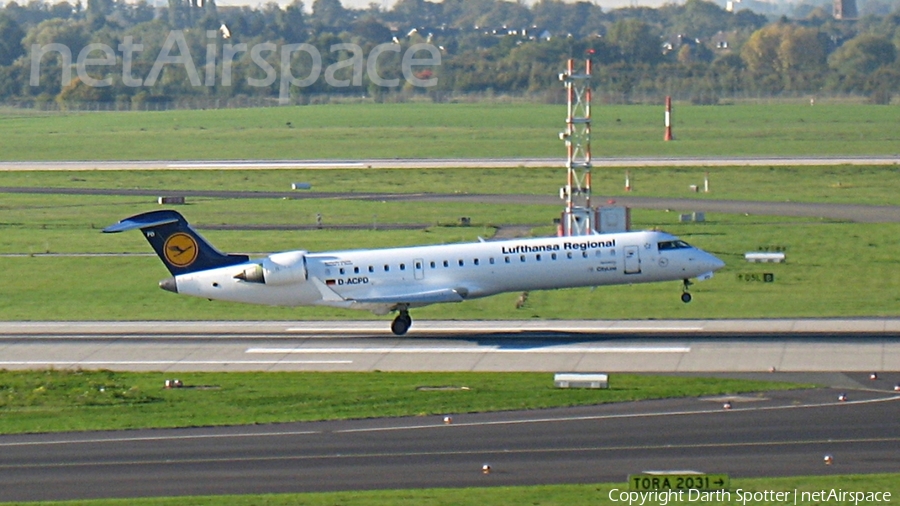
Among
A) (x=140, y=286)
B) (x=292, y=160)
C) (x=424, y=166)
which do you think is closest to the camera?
(x=140, y=286)

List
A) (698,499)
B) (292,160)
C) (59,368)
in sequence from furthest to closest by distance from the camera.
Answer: (292,160) → (59,368) → (698,499)

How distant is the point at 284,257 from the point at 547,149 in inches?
3557

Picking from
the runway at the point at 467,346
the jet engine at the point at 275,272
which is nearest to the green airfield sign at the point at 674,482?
the runway at the point at 467,346

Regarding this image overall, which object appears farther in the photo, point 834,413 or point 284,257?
point 284,257

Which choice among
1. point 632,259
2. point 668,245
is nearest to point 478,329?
point 632,259

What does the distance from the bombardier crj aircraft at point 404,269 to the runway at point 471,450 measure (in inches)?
519

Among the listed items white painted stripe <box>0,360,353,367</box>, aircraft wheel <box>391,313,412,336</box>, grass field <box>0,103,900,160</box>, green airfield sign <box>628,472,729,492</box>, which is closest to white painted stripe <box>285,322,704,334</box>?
aircraft wheel <box>391,313,412,336</box>

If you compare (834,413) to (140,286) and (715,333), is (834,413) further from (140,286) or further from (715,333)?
(140,286)

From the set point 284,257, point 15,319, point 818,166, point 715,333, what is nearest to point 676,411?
point 715,333

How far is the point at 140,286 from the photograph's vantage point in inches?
2416

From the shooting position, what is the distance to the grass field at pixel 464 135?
13700cm

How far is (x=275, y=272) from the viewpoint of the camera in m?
49.0

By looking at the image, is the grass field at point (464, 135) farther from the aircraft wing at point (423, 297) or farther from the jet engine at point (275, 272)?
the jet engine at point (275, 272)

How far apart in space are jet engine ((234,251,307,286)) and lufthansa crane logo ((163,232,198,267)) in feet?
6.19
